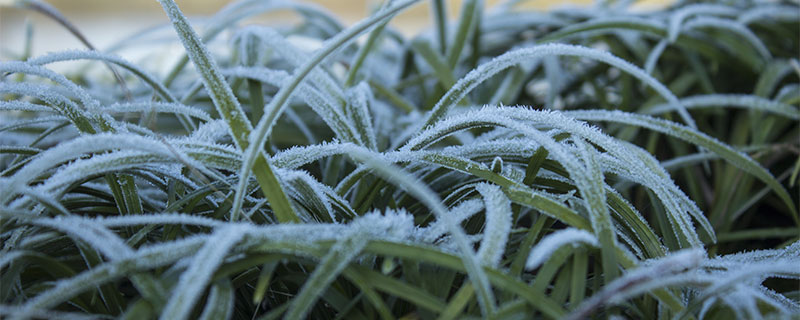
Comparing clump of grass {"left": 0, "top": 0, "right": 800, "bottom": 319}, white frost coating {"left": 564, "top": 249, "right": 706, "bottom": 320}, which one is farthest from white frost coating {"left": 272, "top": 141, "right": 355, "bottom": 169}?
white frost coating {"left": 564, "top": 249, "right": 706, "bottom": 320}

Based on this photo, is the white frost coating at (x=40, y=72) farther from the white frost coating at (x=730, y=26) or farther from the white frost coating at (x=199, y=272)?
the white frost coating at (x=730, y=26)

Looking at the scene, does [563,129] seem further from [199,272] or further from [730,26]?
[730,26]

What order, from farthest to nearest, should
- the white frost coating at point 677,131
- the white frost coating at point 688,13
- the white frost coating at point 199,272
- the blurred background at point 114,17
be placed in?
the blurred background at point 114,17, the white frost coating at point 688,13, the white frost coating at point 677,131, the white frost coating at point 199,272

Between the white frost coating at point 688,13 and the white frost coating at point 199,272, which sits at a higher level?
the white frost coating at point 688,13

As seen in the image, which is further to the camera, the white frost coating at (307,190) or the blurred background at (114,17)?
the blurred background at (114,17)

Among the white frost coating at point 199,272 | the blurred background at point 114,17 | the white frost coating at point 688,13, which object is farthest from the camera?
the blurred background at point 114,17

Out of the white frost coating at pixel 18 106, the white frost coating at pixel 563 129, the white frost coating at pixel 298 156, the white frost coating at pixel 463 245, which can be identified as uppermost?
the white frost coating at pixel 563 129

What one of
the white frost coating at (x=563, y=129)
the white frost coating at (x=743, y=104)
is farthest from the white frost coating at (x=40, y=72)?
the white frost coating at (x=743, y=104)
